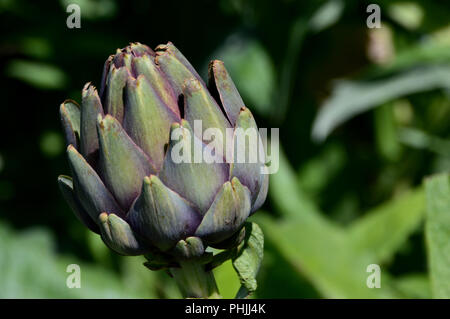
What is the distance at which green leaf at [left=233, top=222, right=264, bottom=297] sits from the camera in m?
0.57

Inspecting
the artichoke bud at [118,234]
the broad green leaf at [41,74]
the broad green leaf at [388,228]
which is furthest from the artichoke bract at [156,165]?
the broad green leaf at [41,74]

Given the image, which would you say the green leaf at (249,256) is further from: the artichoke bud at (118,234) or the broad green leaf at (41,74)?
the broad green leaf at (41,74)

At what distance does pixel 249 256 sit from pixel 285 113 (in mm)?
902

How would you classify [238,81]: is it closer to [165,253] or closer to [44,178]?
[44,178]

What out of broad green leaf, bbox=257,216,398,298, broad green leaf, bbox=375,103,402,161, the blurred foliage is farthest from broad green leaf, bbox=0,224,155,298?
broad green leaf, bbox=375,103,402,161

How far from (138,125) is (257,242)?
15 centimetres

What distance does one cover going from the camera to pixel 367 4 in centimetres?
141

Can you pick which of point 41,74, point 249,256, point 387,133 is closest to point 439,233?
point 249,256

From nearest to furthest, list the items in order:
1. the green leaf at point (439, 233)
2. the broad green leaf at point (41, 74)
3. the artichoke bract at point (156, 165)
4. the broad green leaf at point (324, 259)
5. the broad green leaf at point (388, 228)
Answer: the artichoke bract at point (156, 165)
the green leaf at point (439, 233)
the broad green leaf at point (324, 259)
the broad green leaf at point (388, 228)
the broad green leaf at point (41, 74)

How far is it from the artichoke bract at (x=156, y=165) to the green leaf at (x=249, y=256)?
3 centimetres

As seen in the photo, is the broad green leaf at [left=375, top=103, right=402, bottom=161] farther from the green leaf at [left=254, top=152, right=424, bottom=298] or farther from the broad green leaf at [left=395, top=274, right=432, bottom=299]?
the broad green leaf at [left=395, top=274, right=432, bottom=299]

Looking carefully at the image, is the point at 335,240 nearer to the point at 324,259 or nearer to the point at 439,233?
the point at 324,259

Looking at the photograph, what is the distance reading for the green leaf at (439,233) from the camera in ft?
2.29
